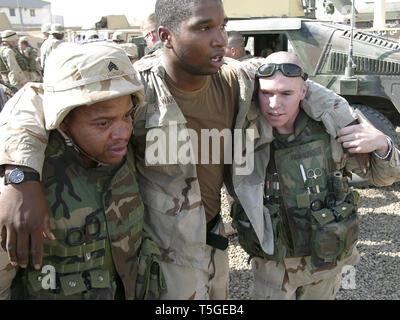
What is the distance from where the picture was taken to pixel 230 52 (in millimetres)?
4695

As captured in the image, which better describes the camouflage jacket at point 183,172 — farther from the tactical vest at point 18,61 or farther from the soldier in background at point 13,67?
the tactical vest at point 18,61

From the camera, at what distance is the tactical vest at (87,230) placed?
1512 millimetres

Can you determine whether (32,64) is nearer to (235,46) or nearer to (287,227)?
(235,46)

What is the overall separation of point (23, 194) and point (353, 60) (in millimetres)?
4304

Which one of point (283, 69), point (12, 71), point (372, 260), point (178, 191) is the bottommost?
point (372, 260)

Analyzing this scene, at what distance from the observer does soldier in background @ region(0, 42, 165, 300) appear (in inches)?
57.1

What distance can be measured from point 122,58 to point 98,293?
2.83 feet

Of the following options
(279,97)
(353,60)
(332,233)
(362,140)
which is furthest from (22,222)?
(353,60)

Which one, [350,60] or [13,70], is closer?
[350,60]

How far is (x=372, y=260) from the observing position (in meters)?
3.54

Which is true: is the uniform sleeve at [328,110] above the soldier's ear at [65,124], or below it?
below

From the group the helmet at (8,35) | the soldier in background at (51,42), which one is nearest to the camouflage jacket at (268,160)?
the soldier in background at (51,42)

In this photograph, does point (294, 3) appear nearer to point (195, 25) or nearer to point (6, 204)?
point (195, 25)
